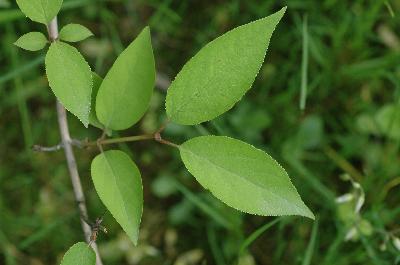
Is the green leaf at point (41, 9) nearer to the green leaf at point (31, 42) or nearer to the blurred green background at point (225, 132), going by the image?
the green leaf at point (31, 42)

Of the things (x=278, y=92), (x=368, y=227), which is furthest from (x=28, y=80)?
(x=368, y=227)

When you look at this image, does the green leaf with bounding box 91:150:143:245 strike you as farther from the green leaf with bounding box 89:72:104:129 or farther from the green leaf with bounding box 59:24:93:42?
the green leaf with bounding box 59:24:93:42

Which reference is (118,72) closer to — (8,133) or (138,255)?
(138,255)

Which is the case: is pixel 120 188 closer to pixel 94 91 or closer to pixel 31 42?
pixel 94 91

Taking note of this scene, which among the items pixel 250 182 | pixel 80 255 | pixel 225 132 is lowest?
pixel 225 132

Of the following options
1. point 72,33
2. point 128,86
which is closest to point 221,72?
point 128,86

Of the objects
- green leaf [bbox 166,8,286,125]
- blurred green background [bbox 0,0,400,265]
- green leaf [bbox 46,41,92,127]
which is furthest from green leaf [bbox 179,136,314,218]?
blurred green background [bbox 0,0,400,265]
